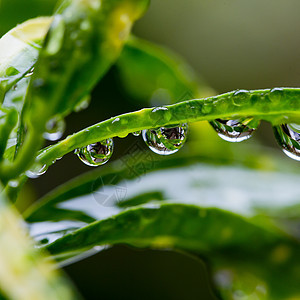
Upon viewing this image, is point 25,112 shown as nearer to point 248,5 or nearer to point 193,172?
point 193,172

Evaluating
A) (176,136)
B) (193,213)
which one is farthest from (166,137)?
(193,213)

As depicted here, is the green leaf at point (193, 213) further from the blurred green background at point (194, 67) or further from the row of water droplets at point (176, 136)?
the blurred green background at point (194, 67)

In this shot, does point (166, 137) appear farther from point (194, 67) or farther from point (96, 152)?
point (194, 67)

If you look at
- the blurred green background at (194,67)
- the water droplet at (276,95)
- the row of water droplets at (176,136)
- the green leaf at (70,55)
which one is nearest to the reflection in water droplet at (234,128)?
the row of water droplets at (176,136)

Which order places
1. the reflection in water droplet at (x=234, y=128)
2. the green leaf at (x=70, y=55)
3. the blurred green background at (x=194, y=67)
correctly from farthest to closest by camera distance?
the blurred green background at (x=194, y=67), the reflection in water droplet at (x=234, y=128), the green leaf at (x=70, y=55)

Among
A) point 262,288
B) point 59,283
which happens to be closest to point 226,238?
point 262,288

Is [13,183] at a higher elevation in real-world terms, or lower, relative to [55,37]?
lower
